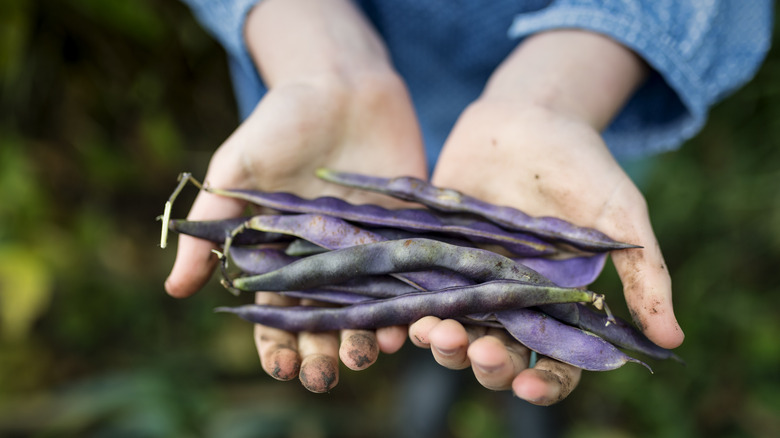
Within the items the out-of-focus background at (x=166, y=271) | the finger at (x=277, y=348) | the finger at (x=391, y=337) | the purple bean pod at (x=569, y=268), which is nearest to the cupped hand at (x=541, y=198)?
the purple bean pod at (x=569, y=268)

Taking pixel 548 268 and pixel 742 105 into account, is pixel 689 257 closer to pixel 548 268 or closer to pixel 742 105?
pixel 742 105

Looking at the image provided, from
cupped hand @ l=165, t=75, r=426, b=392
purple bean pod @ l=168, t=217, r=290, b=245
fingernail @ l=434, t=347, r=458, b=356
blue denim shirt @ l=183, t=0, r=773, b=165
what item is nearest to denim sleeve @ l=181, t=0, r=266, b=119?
blue denim shirt @ l=183, t=0, r=773, b=165

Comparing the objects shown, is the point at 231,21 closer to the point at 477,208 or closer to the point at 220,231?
the point at 220,231

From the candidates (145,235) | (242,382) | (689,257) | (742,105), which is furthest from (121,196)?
(742,105)

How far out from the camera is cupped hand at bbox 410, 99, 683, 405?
1608mm

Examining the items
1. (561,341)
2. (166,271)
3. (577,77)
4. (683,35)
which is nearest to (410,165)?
(577,77)

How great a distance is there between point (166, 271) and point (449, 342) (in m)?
3.47

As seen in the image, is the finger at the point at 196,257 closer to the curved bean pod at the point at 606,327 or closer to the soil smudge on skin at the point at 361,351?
the soil smudge on skin at the point at 361,351

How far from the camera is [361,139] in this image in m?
2.46

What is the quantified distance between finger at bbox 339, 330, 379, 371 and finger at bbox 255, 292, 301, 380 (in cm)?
18

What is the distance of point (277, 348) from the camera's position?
75.3 inches

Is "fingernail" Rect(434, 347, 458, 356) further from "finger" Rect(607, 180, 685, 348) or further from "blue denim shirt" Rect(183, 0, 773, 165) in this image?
"blue denim shirt" Rect(183, 0, 773, 165)

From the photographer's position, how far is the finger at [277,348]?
5.96 ft

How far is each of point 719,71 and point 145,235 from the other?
4.20 m
